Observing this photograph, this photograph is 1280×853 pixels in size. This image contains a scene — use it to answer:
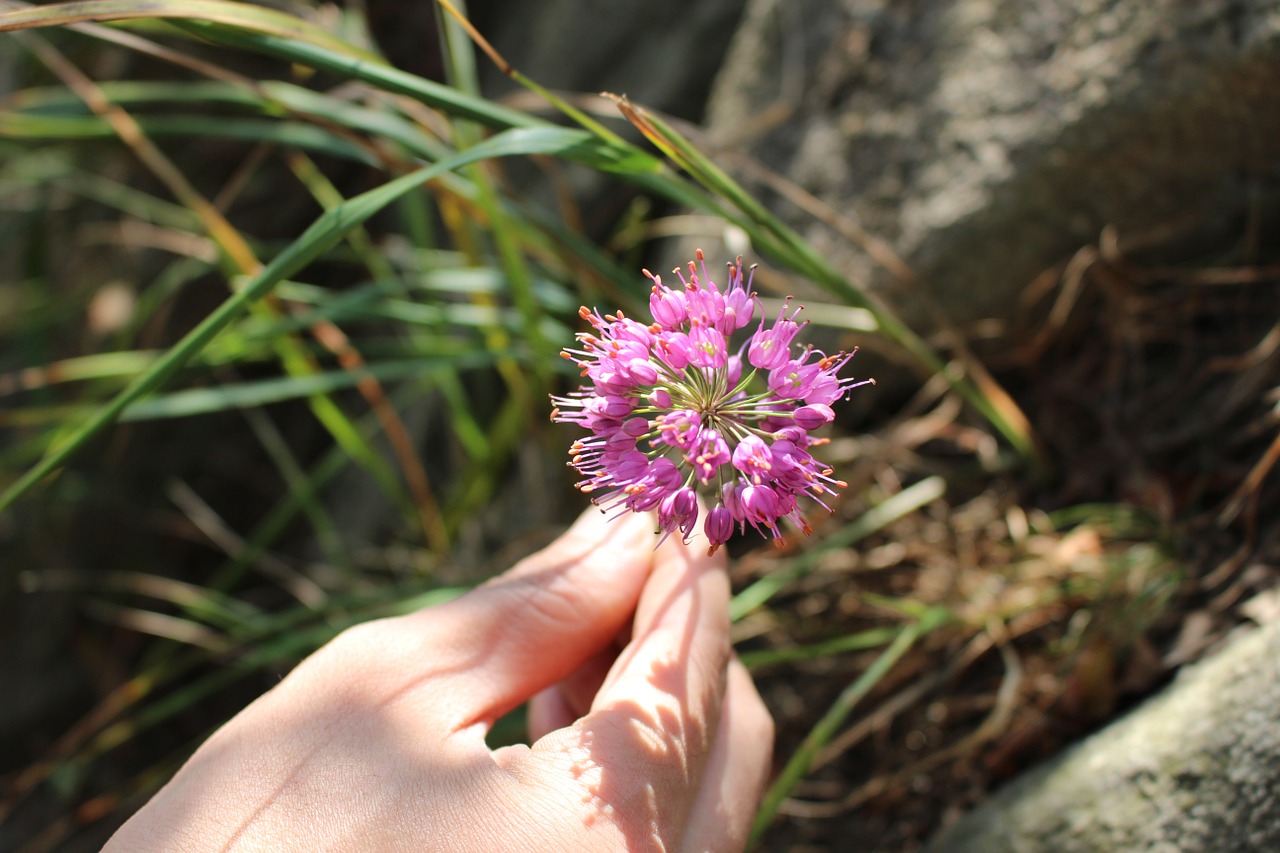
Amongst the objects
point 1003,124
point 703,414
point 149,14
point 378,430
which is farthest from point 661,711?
point 378,430

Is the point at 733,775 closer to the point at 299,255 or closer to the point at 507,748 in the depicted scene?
the point at 507,748

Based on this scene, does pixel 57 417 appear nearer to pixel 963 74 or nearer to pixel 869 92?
pixel 869 92

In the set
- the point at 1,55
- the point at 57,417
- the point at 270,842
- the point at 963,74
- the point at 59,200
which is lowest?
the point at 270,842

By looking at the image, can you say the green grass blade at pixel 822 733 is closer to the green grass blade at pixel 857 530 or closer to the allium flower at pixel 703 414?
the green grass blade at pixel 857 530

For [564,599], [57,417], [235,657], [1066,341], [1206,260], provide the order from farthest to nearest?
[235,657], [57,417], [1066,341], [1206,260], [564,599]

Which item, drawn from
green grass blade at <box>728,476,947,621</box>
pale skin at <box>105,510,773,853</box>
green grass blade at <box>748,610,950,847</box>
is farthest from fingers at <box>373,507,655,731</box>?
green grass blade at <box>748,610,950,847</box>

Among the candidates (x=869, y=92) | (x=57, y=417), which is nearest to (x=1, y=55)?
(x=57, y=417)

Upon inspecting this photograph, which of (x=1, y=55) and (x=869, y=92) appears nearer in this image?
(x=869, y=92)

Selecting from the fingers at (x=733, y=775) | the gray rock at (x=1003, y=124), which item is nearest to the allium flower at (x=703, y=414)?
the fingers at (x=733, y=775)
